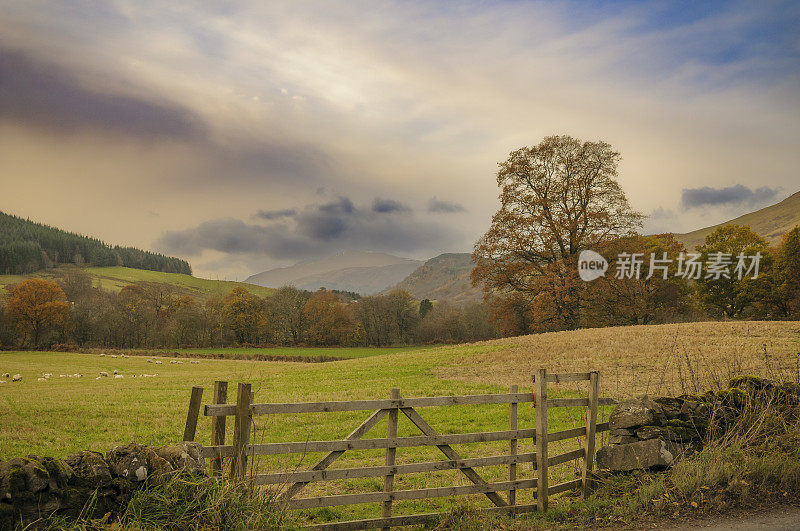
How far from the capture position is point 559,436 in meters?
8.54

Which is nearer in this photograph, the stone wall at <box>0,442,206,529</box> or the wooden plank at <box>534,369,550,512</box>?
the stone wall at <box>0,442,206,529</box>

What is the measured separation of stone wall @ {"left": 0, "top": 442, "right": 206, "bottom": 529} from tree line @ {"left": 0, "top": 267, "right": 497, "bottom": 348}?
74.2 metres

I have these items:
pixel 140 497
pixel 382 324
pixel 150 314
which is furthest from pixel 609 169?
pixel 150 314

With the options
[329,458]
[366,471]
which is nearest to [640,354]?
[366,471]

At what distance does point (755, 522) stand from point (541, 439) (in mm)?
3046

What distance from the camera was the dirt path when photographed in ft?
22.3

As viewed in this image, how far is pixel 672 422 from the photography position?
355 inches

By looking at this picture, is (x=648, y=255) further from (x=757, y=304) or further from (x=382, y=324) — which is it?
(x=382, y=324)

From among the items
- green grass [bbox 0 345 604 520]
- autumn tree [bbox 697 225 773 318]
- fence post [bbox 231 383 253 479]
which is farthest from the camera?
autumn tree [bbox 697 225 773 318]

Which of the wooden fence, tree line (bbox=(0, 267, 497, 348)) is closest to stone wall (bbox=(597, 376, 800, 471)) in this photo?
the wooden fence

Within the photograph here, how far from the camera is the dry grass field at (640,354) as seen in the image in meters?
19.2

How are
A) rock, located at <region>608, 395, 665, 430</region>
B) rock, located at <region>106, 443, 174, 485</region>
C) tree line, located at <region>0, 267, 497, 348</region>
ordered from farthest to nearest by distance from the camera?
tree line, located at <region>0, 267, 497, 348</region> < rock, located at <region>608, 395, 665, 430</region> < rock, located at <region>106, 443, 174, 485</region>

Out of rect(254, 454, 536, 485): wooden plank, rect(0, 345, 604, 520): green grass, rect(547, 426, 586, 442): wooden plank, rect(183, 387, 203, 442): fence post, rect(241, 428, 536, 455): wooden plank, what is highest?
rect(183, 387, 203, 442): fence post

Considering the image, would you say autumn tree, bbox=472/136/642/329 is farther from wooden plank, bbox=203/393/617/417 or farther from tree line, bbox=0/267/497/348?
tree line, bbox=0/267/497/348
